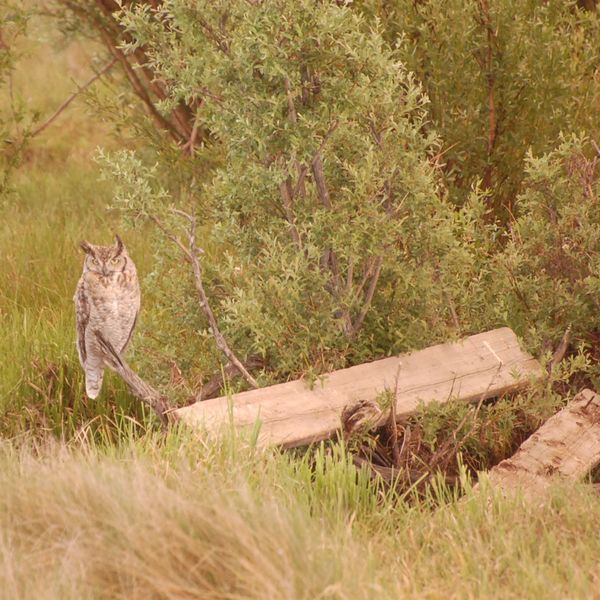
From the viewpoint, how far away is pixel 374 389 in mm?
5172

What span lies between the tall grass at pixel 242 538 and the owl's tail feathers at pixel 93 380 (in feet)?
4.28

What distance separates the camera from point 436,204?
5438 mm

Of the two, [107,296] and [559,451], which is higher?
[107,296]

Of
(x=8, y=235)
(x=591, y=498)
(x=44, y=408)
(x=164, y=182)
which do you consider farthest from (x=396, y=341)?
(x=164, y=182)

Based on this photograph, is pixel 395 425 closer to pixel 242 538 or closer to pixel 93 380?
pixel 93 380

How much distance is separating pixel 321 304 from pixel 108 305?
41.1 inches

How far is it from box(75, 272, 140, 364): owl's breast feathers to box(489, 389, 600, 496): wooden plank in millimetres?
1931

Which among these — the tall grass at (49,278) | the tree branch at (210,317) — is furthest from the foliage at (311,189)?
the tall grass at (49,278)

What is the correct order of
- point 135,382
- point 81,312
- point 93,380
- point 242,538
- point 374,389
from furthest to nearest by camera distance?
point 93,380, point 81,312, point 374,389, point 135,382, point 242,538

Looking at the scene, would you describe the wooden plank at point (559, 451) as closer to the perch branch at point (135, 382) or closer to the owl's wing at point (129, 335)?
the perch branch at point (135, 382)

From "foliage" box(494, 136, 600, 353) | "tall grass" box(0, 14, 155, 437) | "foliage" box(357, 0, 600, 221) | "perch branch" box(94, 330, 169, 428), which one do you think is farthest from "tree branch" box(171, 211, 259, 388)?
"foliage" box(357, 0, 600, 221)

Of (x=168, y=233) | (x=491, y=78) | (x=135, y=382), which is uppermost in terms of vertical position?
(x=491, y=78)

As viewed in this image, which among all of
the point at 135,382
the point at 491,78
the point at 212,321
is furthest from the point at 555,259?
the point at 135,382

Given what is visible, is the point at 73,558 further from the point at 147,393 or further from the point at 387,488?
the point at 387,488
